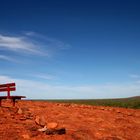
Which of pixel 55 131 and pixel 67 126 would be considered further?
pixel 67 126

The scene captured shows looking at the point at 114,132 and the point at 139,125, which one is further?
the point at 139,125

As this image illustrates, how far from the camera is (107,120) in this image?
15109 mm

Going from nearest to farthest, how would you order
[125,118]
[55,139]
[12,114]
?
1. [55,139]
2. [12,114]
3. [125,118]

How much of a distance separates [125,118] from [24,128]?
7160 millimetres

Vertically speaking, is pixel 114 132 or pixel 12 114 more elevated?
pixel 12 114

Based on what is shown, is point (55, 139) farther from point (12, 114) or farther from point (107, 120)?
point (107, 120)

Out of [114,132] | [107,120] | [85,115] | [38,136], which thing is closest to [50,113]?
[85,115]

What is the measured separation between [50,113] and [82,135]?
4.22 meters

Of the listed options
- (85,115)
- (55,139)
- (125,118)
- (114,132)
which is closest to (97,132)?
(114,132)

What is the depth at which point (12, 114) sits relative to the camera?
550 inches

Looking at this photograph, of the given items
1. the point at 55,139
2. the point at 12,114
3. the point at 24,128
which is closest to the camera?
the point at 55,139

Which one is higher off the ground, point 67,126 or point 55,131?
point 67,126

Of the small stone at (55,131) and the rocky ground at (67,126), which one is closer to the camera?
the rocky ground at (67,126)

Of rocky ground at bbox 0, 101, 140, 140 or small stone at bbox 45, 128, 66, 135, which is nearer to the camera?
rocky ground at bbox 0, 101, 140, 140
